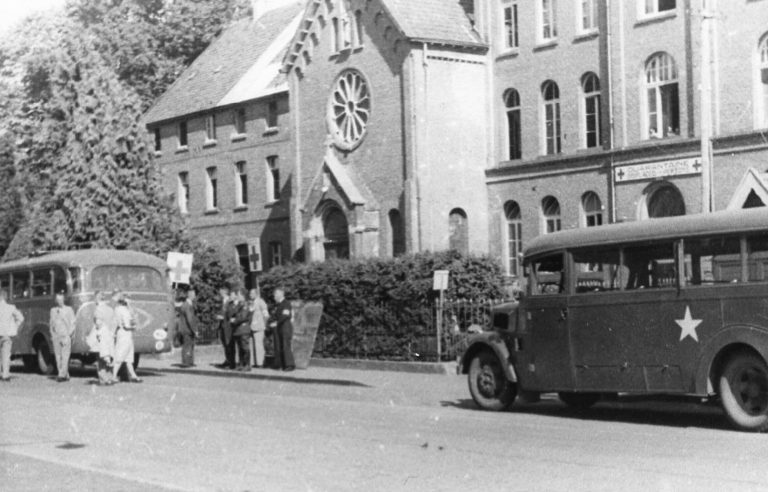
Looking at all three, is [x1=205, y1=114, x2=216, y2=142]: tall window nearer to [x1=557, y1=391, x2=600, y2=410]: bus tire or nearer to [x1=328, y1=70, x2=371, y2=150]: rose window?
[x1=328, y1=70, x2=371, y2=150]: rose window

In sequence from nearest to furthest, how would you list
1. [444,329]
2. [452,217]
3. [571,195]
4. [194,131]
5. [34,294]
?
[444,329] < [34,294] < [571,195] < [452,217] < [194,131]

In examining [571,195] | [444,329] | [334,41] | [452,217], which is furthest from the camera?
[334,41]

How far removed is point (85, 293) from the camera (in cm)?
2958

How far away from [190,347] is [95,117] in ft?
58.8

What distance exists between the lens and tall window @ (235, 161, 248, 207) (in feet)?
179

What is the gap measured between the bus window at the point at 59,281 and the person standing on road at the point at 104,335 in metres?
4.36

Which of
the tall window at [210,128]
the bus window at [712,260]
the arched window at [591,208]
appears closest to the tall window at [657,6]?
the arched window at [591,208]

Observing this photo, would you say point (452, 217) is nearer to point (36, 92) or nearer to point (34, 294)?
point (34, 294)

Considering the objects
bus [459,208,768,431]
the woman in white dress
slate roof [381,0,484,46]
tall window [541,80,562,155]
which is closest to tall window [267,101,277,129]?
slate roof [381,0,484,46]

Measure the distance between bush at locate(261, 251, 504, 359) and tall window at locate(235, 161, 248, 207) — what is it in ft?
75.4

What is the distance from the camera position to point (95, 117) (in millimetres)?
47156

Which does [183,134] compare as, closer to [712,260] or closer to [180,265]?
[180,265]

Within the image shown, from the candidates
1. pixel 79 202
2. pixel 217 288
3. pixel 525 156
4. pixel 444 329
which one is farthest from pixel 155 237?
pixel 444 329

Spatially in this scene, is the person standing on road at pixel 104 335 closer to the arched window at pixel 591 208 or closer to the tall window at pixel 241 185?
the arched window at pixel 591 208
